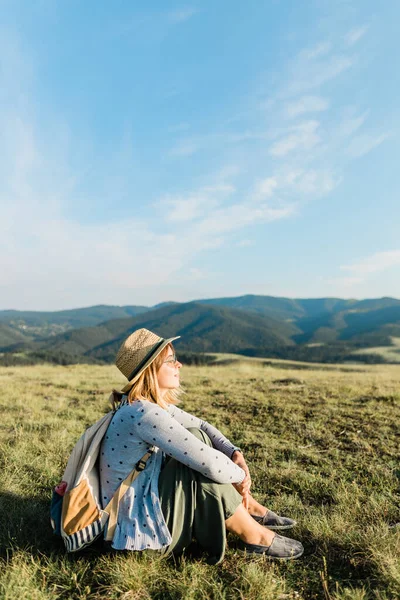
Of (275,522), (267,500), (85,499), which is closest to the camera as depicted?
(85,499)

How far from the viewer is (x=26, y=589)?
2.67m

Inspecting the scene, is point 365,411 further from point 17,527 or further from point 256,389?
point 17,527

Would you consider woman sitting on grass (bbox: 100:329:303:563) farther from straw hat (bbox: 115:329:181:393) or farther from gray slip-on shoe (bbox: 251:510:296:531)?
gray slip-on shoe (bbox: 251:510:296:531)

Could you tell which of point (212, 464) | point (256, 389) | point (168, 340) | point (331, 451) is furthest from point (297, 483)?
point (256, 389)

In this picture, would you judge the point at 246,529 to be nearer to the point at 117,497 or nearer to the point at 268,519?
→ the point at 268,519

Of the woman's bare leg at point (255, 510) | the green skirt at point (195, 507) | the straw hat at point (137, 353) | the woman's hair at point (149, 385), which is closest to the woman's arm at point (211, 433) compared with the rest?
the woman's bare leg at point (255, 510)

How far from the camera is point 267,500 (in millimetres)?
4328

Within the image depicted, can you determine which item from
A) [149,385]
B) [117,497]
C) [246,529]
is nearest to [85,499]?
[117,497]

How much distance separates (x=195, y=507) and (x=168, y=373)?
1.09 metres

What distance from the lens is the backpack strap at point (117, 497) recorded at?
114 inches

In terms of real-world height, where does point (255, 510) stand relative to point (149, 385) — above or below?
below

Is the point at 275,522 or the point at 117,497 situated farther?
the point at 275,522

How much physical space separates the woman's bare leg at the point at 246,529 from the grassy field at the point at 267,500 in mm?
145

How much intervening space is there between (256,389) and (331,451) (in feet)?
17.0
